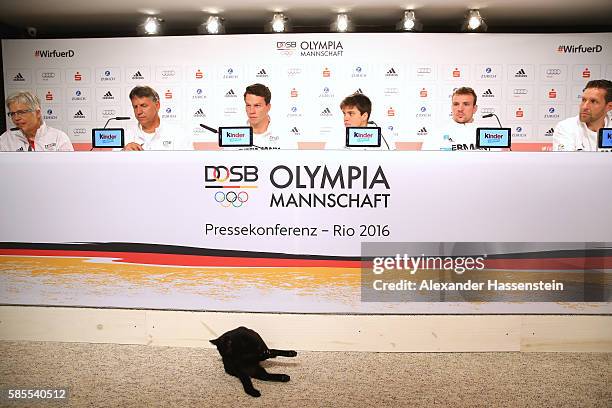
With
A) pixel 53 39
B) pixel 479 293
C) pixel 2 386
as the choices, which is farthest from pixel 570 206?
pixel 53 39

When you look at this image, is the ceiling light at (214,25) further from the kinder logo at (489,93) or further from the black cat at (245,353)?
the black cat at (245,353)

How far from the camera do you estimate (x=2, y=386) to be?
1.71 m

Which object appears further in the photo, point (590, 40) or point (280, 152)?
point (590, 40)

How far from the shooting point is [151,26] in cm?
490

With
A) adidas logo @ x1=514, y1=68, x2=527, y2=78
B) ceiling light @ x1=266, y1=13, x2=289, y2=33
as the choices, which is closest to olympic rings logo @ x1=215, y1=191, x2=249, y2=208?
ceiling light @ x1=266, y1=13, x2=289, y2=33

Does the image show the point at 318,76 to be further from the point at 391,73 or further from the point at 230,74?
the point at 230,74

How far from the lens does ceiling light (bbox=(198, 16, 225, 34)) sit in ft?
16.0

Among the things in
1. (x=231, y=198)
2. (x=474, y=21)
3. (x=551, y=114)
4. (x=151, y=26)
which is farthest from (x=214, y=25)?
(x=551, y=114)

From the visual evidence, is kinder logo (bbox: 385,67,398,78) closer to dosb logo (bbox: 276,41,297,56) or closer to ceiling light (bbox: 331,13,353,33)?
ceiling light (bbox: 331,13,353,33)

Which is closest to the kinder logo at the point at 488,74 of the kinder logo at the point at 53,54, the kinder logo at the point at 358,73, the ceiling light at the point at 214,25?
the kinder logo at the point at 358,73

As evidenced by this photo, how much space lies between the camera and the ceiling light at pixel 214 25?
4.88 meters

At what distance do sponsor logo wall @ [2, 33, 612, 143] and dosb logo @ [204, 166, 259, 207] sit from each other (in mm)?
3045

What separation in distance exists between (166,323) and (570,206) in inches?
75.1

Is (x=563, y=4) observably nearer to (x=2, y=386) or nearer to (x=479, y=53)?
(x=479, y=53)
